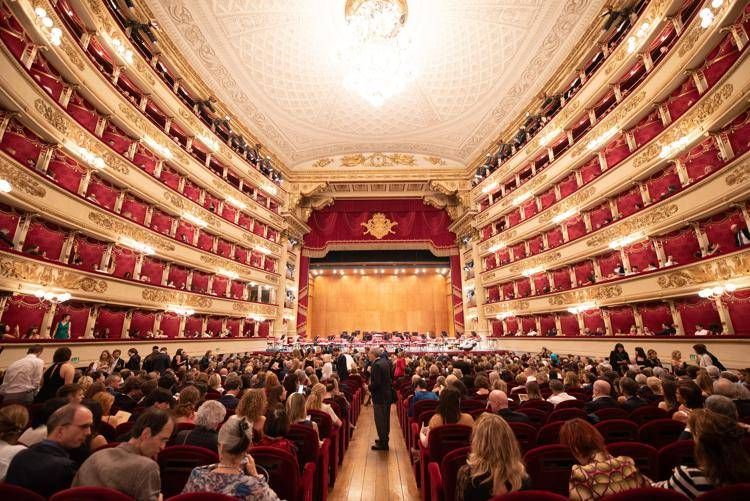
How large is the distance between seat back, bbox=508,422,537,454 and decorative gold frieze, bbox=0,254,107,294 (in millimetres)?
11573

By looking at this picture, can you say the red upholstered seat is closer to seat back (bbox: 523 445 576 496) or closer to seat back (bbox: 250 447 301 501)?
seat back (bbox: 250 447 301 501)

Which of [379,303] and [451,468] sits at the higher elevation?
[379,303]

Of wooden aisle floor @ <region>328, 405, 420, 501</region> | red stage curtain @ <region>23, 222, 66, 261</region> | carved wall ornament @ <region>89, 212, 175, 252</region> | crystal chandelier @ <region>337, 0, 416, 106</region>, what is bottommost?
wooden aisle floor @ <region>328, 405, 420, 501</region>

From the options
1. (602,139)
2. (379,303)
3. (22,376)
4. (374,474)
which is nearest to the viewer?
(374,474)

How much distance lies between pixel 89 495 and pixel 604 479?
2.87 metres

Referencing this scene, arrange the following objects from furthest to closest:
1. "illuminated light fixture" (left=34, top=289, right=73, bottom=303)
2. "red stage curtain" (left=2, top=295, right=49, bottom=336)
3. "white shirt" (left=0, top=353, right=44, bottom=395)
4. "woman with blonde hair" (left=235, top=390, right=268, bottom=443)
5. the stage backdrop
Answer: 1. the stage backdrop
2. "illuminated light fixture" (left=34, top=289, right=73, bottom=303)
3. "red stage curtain" (left=2, top=295, right=49, bottom=336)
4. "white shirt" (left=0, top=353, right=44, bottom=395)
5. "woman with blonde hair" (left=235, top=390, right=268, bottom=443)

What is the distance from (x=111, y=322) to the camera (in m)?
12.5

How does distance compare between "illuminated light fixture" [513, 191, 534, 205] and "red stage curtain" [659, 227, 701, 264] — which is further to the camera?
"illuminated light fixture" [513, 191, 534, 205]

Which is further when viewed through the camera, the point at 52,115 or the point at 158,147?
the point at 158,147

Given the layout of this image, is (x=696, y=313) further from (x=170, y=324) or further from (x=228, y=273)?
(x=228, y=273)

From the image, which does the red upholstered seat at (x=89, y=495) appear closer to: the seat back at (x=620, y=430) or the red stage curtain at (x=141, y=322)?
the seat back at (x=620, y=430)

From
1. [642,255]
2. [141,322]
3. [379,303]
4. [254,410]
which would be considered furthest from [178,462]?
[379,303]

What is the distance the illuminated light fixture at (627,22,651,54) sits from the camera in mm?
11898

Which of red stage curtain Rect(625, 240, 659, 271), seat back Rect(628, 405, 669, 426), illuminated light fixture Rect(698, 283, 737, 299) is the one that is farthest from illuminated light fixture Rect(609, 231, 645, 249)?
seat back Rect(628, 405, 669, 426)
